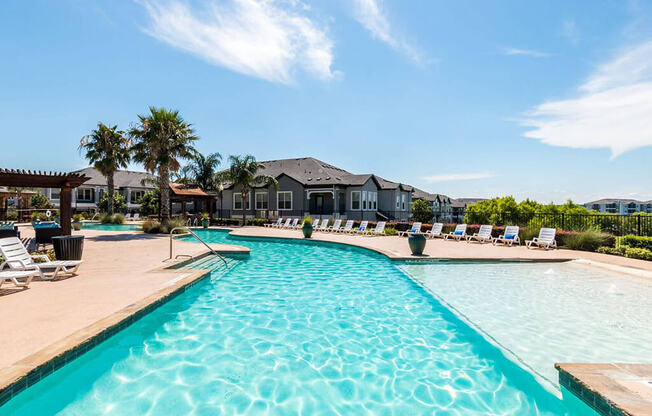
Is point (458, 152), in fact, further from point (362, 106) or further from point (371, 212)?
point (362, 106)

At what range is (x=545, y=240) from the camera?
47.4 ft

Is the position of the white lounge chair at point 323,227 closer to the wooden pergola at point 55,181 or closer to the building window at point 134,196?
the wooden pergola at point 55,181

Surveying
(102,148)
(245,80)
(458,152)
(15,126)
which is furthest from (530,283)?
(102,148)

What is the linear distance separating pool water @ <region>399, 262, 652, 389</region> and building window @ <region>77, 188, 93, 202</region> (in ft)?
167

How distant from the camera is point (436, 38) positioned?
1302 centimetres

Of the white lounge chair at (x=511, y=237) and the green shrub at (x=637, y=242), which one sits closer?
the green shrub at (x=637, y=242)

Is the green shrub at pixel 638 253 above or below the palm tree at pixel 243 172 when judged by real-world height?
below

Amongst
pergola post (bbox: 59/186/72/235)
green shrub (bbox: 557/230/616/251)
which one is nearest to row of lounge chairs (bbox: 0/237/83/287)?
pergola post (bbox: 59/186/72/235)

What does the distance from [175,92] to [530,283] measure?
19.3 meters

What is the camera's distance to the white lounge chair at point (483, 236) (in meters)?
16.7

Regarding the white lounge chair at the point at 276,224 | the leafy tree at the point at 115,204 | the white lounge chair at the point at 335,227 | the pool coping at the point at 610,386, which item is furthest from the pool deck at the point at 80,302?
the leafy tree at the point at 115,204

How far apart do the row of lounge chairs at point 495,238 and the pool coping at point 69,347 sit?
15.0 metres

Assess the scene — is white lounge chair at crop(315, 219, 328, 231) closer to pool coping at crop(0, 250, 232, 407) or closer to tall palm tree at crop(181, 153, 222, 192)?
pool coping at crop(0, 250, 232, 407)

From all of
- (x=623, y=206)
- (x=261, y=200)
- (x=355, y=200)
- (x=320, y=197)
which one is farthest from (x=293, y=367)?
(x=623, y=206)
